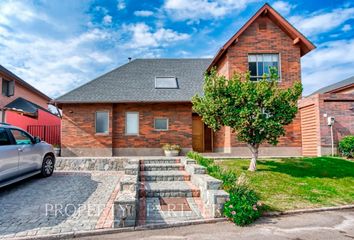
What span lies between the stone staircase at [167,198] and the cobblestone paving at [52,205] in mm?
699

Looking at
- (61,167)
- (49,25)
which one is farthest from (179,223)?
(49,25)

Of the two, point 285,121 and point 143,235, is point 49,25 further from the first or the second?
point 285,121

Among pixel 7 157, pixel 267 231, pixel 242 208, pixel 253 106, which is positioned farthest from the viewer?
pixel 253 106

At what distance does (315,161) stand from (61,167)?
37.5 ft

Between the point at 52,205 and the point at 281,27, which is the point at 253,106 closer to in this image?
the point at 52,205

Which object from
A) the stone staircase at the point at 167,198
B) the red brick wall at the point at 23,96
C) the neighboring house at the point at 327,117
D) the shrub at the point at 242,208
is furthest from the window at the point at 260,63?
the red brick wall at the point at 23,96

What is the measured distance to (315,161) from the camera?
9.74 meters

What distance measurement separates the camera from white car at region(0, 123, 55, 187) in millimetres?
6051

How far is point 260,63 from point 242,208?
33.1 feet

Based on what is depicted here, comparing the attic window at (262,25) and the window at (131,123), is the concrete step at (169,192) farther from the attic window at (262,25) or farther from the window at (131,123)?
the attic window at (262,25)

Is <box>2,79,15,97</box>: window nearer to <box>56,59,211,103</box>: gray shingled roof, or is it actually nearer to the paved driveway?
<box>56,59,211,103</box>: gray shingled roof

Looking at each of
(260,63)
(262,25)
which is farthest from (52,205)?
(262,25)

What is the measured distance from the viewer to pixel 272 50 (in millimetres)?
12633

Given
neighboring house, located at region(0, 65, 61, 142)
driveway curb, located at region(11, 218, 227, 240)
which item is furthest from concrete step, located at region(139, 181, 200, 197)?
neighboring house, located at region(0, 65, 61, 142)
